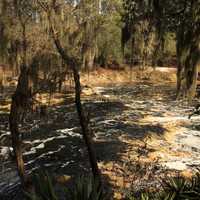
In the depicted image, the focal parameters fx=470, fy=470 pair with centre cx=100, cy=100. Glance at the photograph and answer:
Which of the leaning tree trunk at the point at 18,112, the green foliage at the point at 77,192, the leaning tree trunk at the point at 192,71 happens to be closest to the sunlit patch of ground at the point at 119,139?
the leaning tree trunk at the point at 18,112

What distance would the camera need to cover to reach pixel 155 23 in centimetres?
800

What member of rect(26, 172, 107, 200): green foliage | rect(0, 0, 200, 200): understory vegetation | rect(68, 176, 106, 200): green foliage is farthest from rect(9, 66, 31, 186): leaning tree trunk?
rect(68, 176, 106, 200): green foliage

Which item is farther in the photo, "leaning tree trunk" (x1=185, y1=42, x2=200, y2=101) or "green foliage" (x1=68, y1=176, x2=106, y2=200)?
"leaning tree trunk" (x1=185, y1=42, x2=200, y2=101)

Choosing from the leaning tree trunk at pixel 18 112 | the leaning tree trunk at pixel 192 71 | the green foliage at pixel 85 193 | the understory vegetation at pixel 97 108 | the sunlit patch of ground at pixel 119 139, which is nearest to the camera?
the green foliage at pixel 85 193

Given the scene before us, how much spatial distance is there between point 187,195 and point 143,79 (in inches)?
920

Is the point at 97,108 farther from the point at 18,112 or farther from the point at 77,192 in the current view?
the point at 77,192

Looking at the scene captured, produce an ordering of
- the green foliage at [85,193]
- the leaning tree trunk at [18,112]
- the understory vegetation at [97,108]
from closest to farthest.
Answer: the green foliage at [85,193], the understory vegetation at [97,108], the leaning tree trunk at [18,112]

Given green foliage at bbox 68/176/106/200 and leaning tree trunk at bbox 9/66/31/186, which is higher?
leaning tree trunk at bbox 9/66/31/186

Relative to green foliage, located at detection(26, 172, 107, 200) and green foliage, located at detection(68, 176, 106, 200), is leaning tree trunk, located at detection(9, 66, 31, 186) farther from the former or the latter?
green foliage, located at detection(68, 176, 106, 200)

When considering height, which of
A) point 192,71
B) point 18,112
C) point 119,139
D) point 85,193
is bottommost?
point 119,139

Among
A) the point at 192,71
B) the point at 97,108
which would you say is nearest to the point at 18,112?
the point at 192,71

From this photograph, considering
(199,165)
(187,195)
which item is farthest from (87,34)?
(187,195)

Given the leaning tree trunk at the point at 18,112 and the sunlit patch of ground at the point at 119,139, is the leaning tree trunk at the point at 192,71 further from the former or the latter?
the sunlit patch of ground at the point at 119,139

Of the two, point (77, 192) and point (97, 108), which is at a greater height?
point (77, 192)
